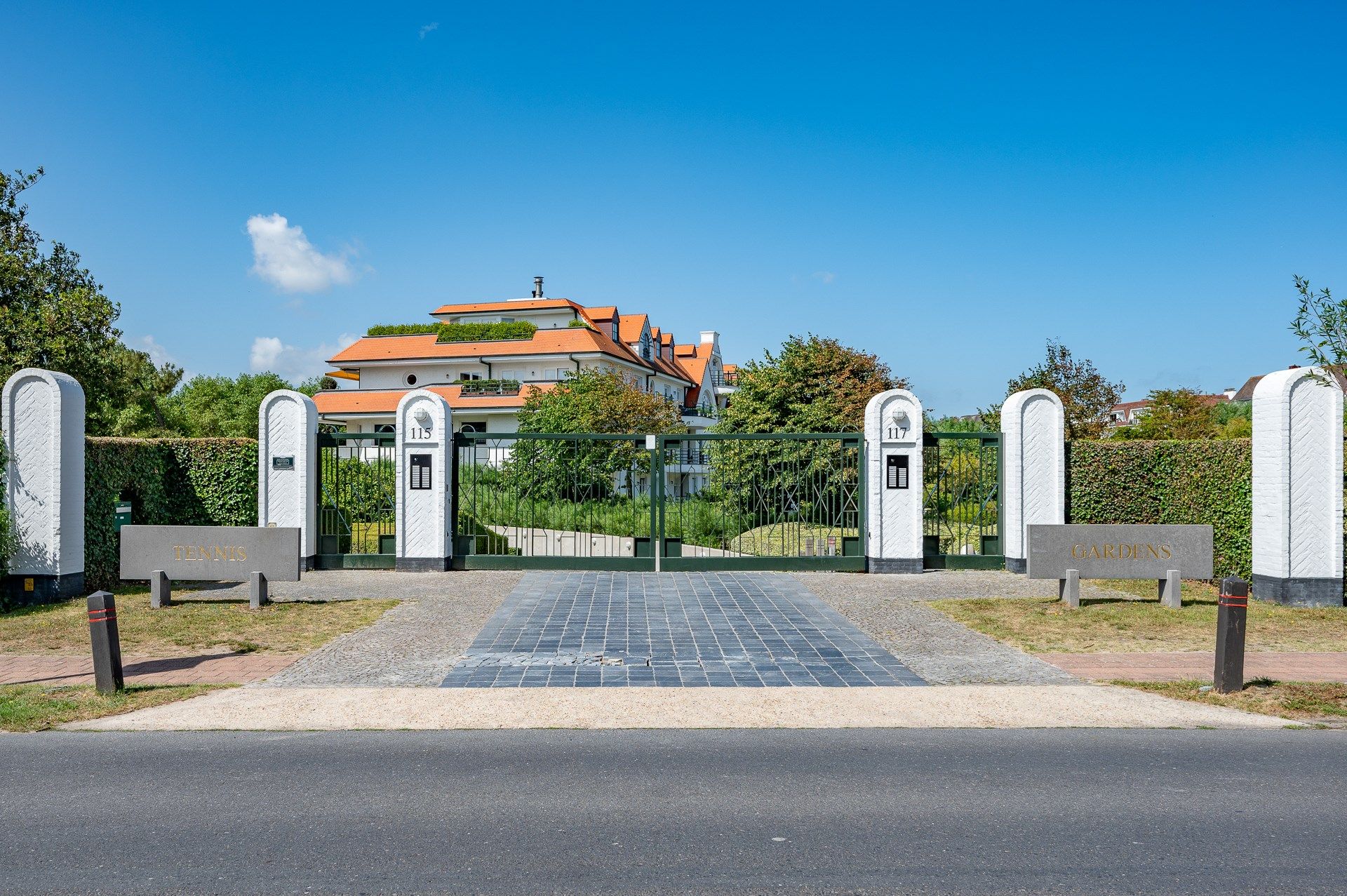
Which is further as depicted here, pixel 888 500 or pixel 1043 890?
pixel 888 500

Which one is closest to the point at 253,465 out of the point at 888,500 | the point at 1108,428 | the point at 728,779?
the point at 888,500

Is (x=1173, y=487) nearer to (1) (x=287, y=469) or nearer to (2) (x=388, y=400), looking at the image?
(1) (x=287, y=469)

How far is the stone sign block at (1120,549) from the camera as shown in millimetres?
12547

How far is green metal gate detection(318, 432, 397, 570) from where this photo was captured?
16.1 metres

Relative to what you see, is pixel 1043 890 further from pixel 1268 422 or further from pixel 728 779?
pixel 1268 422

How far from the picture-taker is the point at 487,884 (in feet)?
14.1

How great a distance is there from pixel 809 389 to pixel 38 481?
20.1 metres

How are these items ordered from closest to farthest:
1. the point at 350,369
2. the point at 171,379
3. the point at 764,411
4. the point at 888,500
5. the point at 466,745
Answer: the point at 466,745
the point at 888,500
the point at 764,411
the point at 171,379
the point at 350,369

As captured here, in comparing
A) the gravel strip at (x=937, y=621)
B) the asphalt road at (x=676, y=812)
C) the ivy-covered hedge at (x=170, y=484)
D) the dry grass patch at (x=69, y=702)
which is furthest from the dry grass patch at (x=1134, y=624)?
the ivy-covered hedge at (x=170, y=484)

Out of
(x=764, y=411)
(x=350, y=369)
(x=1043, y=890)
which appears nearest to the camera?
(x=1043, y=890)

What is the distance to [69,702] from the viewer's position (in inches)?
299

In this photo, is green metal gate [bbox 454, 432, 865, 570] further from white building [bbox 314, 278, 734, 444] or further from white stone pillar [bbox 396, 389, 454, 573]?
white building [bbox 314, 278, 734, 444]

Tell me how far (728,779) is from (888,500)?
1033 cm

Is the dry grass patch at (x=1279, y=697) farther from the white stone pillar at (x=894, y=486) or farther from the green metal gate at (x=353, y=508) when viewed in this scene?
the green metal gate at (x=353, y=508)
